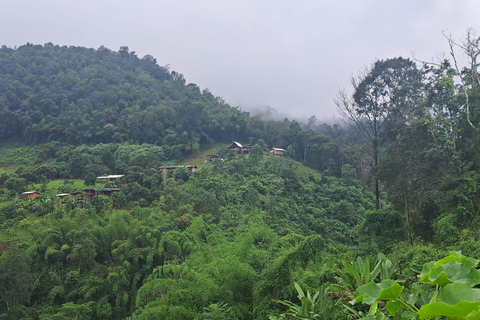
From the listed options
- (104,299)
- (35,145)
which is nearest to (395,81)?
(104,299)

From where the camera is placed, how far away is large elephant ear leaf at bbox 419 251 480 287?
2.32 ft

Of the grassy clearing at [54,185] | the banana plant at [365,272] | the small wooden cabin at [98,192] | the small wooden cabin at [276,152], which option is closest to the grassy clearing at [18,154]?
the grassy clearing at [54,185]

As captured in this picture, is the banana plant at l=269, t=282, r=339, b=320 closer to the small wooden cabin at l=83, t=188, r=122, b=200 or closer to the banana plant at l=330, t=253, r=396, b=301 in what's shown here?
the banana plant at l=330, t=253, r=396, b=301

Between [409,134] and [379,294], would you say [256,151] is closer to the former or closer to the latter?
[409,134]

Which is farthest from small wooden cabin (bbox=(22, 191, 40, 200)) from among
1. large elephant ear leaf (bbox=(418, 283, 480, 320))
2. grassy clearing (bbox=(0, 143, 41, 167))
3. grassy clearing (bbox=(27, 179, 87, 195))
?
large elephant ear leaf (bbox=(418, 283, 480, 320))

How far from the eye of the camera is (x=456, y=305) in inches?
21.0

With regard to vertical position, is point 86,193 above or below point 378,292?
below

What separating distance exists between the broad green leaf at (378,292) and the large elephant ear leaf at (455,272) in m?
0.06

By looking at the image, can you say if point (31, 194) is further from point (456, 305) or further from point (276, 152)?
point (456, 305)

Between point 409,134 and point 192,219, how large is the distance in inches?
287

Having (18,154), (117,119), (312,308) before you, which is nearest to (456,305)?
(312,308)

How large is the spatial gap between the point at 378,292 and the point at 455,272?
168mm

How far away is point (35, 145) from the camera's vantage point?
1086 inches

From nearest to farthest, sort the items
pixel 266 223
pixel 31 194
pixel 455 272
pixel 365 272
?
1. pixel 455 272
2. pixel 365 272
3. pixel 266 223
4. pixel 31 194
